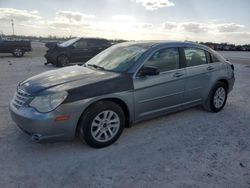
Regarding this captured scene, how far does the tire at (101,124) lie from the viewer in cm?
344

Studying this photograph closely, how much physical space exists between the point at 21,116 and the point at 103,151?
128 cm

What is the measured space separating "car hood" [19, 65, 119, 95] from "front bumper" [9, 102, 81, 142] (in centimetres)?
36

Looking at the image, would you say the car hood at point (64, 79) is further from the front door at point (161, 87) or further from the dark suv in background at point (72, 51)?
the dark suv in background at point (72, 51)

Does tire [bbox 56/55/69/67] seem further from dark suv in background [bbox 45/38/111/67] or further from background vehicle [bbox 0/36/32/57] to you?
background vehicle [bbox 0/36/32/57]

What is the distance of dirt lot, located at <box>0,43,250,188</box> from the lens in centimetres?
286

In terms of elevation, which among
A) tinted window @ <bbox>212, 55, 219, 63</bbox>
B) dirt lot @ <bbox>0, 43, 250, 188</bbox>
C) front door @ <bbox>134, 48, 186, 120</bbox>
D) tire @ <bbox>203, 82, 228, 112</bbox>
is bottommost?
dirt lot @ <bbox>0, 43, 250, 188</bbox>

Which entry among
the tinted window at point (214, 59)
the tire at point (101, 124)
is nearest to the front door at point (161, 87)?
the tire at point (101, 124)

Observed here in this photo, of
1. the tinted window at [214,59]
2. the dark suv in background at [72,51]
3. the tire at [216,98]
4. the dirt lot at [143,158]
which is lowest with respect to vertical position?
the dirt lot at [143,158]

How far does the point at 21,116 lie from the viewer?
3352mm

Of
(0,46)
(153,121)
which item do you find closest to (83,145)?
(153,121)

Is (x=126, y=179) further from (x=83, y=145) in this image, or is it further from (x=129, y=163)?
(x=83, y=145)

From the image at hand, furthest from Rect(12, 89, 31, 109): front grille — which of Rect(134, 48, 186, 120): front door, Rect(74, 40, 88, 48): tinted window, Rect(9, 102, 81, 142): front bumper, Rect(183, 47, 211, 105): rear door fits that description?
Rect(74, 40, 88, 48): tinted window

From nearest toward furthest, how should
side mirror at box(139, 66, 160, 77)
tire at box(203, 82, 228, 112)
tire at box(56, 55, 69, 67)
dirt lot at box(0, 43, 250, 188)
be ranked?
dirt lot at box(0, 43, 250, 188)
side mirror at box(139, 66, 160, 77)
tire at box(203, 82, 228, 112)
tire at box(56, 55, 69, 67)

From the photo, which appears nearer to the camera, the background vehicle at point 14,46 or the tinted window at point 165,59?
the tinted window at point 165,59
